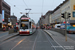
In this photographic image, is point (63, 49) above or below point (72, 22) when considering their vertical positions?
below

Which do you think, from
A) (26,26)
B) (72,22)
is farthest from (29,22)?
(72,22)

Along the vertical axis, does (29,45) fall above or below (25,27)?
below

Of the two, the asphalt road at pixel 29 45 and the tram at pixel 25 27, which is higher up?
the tram at pixel 25 27

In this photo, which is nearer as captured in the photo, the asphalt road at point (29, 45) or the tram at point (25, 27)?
the asphalt road at point (29, 45)

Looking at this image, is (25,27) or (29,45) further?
(25,27)

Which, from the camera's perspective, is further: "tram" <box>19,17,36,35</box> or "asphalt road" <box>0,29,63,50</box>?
"tram" <box>19,17,36,35</box>

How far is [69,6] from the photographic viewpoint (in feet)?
172

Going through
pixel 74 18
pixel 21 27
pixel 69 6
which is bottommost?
pixel 21 27

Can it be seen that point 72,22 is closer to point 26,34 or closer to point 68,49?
point 26,34

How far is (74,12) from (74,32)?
2445 cm

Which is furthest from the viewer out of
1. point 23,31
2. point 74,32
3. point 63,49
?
point 74,32

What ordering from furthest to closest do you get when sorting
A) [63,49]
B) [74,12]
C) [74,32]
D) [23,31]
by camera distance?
[74,12]
[74,32]
[23,31]
[63,49]

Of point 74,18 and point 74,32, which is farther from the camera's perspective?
point 74,18

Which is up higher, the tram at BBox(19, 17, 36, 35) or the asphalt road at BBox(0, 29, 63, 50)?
the tram at BBox(19, 17, 36, 35)
